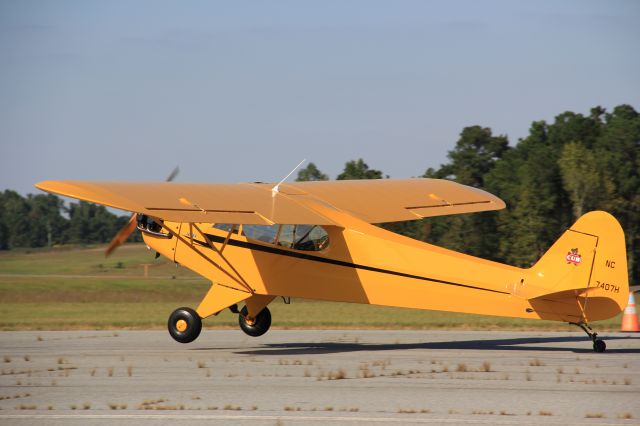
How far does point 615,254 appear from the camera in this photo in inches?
543

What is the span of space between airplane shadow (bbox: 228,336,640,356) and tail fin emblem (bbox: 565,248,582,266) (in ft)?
6.35

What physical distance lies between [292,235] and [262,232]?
55 cm

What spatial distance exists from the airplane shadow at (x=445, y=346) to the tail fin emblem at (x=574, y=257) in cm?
194

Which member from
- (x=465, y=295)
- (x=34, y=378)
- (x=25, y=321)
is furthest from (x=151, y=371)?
(x=25, y=321)

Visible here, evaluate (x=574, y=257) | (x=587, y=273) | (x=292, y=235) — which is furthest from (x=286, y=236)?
(x=587, y=273)

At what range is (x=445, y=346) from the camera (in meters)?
16.3

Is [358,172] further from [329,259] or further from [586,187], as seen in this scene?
[329,259]

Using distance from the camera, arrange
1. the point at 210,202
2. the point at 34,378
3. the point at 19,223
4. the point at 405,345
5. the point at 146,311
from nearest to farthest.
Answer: the point at 34,378
the point at 210,202
the point at 405,345
the point at 146,311
the point at 19,223

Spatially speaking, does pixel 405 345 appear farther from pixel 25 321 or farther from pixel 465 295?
pixel 25 321

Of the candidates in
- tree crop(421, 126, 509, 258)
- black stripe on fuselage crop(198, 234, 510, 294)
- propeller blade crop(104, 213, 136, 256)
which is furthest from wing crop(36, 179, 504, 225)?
tree crop(421, 126, 509, 258)

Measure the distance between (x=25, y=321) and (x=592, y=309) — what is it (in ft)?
46.8

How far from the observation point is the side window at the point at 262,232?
1590cm

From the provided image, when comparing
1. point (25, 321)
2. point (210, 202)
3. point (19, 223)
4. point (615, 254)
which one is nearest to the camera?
point (615, 254)

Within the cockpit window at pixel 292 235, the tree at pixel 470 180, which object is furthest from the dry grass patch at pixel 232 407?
the tree at pixel 470 180
